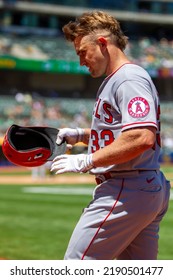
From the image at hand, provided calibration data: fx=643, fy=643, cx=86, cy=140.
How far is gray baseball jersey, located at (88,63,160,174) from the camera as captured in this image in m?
3.73

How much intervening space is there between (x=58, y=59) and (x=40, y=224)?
34.8 metres

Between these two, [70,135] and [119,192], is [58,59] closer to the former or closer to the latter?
[70,135]

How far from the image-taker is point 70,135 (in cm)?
446

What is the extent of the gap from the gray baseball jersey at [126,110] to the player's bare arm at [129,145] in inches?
1.7

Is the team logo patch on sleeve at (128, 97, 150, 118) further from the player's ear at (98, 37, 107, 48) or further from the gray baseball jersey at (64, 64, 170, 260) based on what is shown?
the player's ear at (98, 37, 107, 48)

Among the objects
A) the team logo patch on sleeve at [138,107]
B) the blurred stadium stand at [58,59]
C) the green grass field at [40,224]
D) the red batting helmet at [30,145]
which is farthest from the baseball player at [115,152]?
the blurred stadium stand at [58,59]

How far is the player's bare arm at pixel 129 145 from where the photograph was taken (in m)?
3.68

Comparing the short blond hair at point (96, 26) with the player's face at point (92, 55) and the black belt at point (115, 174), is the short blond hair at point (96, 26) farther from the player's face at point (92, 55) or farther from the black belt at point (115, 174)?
the black belt at point (115, 174)

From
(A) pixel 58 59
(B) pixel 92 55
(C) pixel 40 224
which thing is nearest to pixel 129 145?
(B) pixel 92 55

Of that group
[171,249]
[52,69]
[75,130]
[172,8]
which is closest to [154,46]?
[172,8]

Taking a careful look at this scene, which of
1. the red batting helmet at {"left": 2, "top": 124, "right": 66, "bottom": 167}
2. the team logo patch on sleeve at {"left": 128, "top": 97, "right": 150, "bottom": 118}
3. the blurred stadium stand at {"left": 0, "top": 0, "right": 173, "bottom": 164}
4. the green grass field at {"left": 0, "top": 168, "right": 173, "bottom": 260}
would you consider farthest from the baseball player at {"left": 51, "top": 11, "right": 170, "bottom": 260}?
the blurred stadium stand at {"left": 0, "top": 0, "right": 173, "bottom": 164}

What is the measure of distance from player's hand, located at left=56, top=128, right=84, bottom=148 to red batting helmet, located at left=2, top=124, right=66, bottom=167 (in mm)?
36

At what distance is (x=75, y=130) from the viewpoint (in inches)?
177

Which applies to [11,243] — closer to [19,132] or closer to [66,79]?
[19,132]
